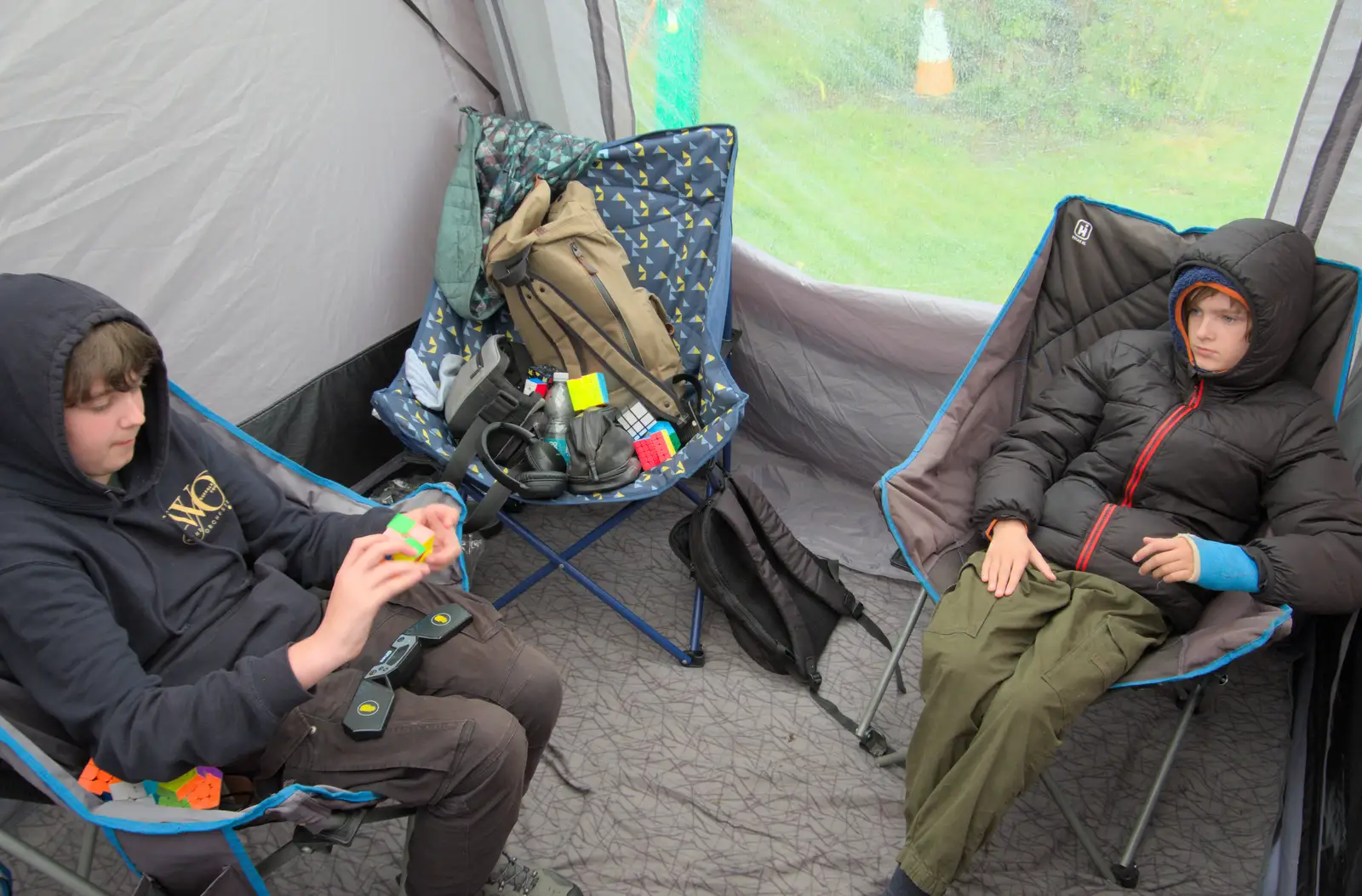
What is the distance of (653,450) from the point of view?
1.99 m

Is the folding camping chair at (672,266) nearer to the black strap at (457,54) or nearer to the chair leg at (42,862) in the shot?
the black strap at (457,54)

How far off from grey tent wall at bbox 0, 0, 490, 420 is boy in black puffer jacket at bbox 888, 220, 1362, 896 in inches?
59.4

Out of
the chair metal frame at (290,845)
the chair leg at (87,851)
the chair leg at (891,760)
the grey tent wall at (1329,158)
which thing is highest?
the grey tent wall at (1329,158)

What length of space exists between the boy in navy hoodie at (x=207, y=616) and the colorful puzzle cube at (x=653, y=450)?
58 centimetres

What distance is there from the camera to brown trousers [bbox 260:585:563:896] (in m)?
1.26

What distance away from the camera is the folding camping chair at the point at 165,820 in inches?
41.8

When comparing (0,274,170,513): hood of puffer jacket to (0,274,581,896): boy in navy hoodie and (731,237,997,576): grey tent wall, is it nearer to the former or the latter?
(0,274,581,896): boy in navy hoodie

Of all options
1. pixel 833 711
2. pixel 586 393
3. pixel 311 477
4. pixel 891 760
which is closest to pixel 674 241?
pixel 586 393

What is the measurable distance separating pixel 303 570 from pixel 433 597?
205 millimetres

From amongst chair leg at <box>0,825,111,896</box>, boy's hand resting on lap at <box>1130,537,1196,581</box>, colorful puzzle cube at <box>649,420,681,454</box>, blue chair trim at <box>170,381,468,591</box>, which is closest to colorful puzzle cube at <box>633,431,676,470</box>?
colorful puzzle cube at <box>649,420,681,454</box>

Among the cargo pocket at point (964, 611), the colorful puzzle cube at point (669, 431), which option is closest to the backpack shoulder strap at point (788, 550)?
the colorful puzzle cube at point (669, 431)

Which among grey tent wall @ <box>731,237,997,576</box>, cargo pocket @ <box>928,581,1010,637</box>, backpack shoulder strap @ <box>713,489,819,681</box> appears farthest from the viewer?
grey tent wall @ <box>731,237,997,576</box>

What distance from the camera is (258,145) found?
1936 mm

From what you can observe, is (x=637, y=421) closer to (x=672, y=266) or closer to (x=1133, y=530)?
(x=672, y=266)
